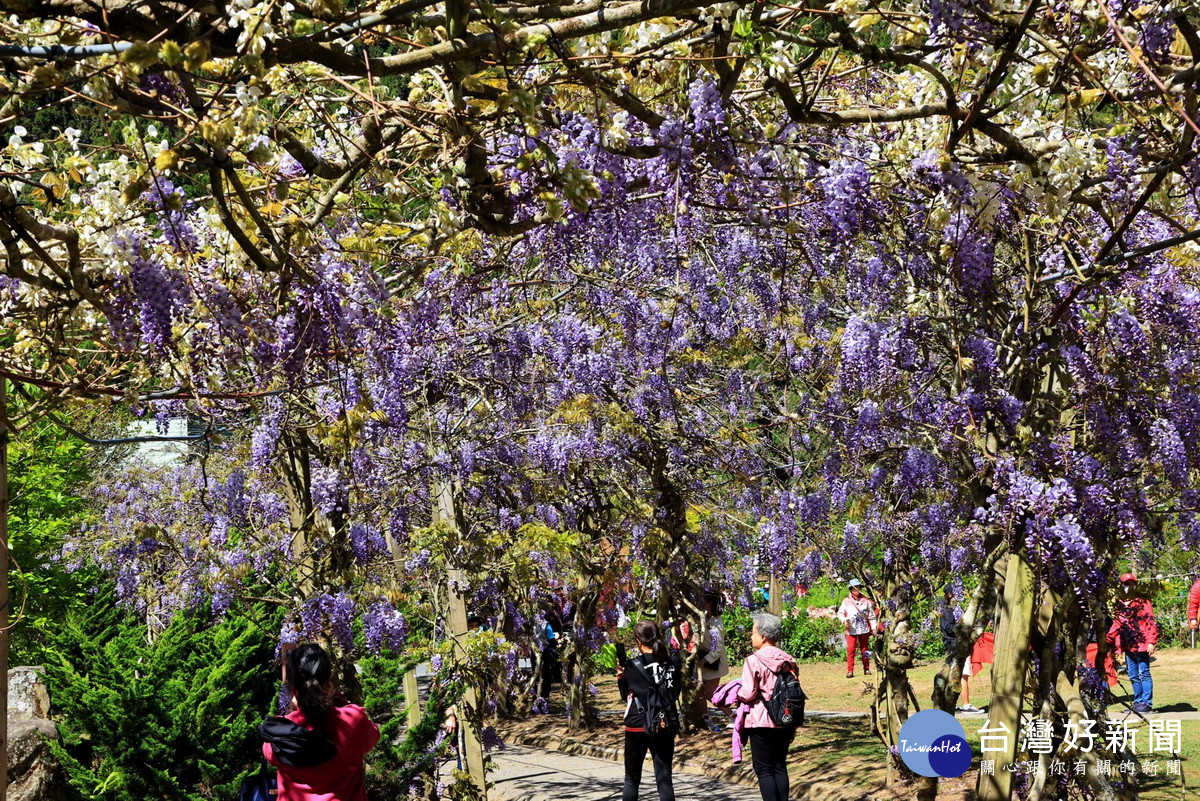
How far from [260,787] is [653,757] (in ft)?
11.3

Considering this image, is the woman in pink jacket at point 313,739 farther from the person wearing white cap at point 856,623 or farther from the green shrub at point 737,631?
the green shrub at point 737,631

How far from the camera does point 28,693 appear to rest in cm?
837

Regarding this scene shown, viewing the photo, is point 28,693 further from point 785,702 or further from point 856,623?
point 856,623

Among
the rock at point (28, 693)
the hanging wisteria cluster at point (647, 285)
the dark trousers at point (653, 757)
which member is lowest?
the dark trousers at point (653, 757)

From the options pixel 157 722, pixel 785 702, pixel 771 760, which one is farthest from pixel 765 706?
pixel 157 722

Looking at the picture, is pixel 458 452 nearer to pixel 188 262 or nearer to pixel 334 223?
pixel 334 223

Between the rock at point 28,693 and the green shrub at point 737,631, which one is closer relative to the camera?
the rock at point 28,693

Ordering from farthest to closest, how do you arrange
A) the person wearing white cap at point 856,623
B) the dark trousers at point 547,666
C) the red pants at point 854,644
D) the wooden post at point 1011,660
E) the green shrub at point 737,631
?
the green shrub at point 737,631, the dark trousers at point 547,666, the red pants at point 854,644, the person wearing white cap at point 856,623, the wooden post at point 1011,660

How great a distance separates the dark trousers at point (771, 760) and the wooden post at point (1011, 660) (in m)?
1.30

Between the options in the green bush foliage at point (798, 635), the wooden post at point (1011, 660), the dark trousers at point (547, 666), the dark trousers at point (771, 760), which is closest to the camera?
the wooden post at point (1011, 660)

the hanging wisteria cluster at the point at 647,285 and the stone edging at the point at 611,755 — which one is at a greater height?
the hanging wisteria cluster at the point at 647,285

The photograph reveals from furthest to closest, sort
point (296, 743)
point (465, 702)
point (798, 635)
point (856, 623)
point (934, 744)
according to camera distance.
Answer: point (798, 635)
point (856, 623)
point (465, 702)
point (934, 744)
point (296, 743)

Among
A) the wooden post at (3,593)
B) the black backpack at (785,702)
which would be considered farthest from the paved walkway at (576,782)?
the wooden post at (3,593)

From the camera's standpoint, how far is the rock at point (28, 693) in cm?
828
